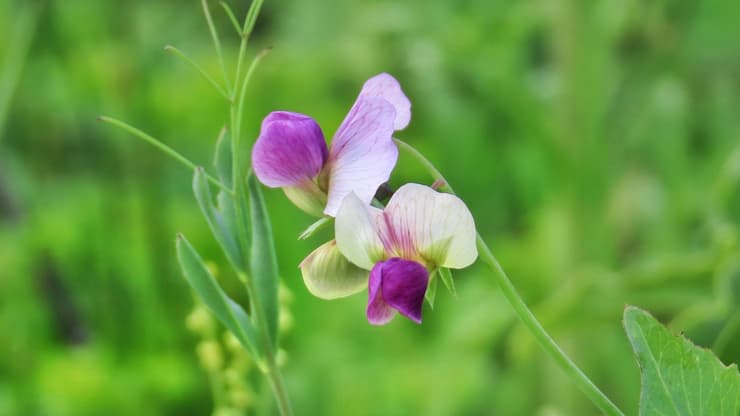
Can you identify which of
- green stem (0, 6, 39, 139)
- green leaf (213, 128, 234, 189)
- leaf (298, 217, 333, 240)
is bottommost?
green stem (0, 6, 39, 139)

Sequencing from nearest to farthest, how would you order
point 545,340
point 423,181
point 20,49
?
point 545,340
point 20,49
point 423,181

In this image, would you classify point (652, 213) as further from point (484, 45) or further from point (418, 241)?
point (418, 241)

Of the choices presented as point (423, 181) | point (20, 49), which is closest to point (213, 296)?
point (20, 49)

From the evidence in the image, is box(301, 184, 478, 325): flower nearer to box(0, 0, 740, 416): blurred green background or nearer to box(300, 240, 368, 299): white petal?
box(300, 240, 368, 299): white petal

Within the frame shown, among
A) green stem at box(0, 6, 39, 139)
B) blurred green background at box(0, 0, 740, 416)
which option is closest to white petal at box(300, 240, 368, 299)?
blurred green background at box(0, 0, 740, 416)

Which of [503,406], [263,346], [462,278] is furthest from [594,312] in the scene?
[263,346]

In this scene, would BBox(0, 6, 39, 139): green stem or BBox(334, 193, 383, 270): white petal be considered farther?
BBox(0, 6, 39, 139): green stem

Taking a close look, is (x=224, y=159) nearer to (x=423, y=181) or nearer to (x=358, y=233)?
(x=358, y=233)
